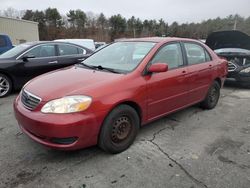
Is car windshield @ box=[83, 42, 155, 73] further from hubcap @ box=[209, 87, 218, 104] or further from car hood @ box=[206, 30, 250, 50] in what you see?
car hood @ box=[206, 30, 250, 50]

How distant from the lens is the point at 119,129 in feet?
10.4

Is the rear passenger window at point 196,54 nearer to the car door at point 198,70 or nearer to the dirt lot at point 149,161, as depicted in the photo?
the car door at point 198,70

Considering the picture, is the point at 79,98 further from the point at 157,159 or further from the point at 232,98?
the point at 232,98

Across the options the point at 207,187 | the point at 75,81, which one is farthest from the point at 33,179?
the point at 207,187

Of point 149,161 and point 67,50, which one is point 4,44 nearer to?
point 67,50

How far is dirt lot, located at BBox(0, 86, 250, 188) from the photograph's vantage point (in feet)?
8.64

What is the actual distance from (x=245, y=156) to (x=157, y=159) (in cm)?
121

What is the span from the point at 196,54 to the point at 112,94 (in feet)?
7.80

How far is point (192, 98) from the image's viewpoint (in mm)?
4469

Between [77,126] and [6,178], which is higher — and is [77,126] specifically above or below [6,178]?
above

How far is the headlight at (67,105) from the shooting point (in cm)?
271

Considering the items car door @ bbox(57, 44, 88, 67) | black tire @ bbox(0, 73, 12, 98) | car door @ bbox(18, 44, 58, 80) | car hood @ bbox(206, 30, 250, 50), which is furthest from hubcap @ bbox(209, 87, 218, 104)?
black tire @ bbox(0, 73, 12, 98)

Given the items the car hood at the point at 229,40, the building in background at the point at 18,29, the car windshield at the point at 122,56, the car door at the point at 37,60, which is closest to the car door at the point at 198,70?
the car windshield at the point at 122,56

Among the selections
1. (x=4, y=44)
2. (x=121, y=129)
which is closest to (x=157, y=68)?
(x=121, y=129)
